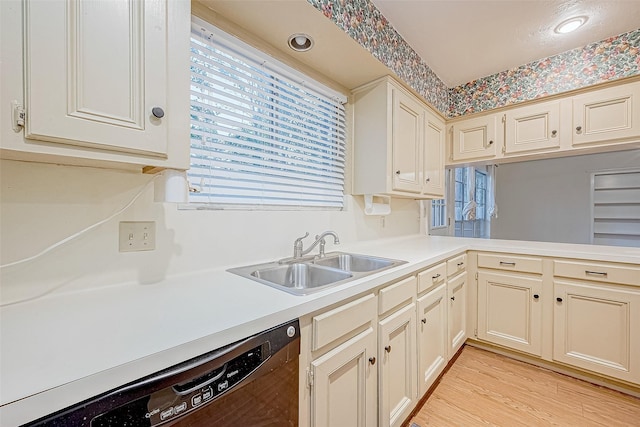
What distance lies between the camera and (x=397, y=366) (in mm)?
1369

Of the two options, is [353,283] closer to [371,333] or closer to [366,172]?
[371,333]

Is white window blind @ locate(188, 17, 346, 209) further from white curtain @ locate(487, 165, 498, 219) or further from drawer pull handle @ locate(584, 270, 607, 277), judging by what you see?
white curtain @ locate(487, 165, 498, 219)

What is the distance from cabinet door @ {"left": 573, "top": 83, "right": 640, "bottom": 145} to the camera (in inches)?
76.7

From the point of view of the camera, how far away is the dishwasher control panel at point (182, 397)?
0.53 m

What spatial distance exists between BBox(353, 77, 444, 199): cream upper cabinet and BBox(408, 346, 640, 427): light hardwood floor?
54.0 inches

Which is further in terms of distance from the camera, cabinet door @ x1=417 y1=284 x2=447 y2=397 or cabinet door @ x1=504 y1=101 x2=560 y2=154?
cabinet door @ x1=504 y1=101 x2=560 y2=154

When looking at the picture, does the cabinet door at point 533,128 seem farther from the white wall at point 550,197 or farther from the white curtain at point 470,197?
the white wall at point 550,197

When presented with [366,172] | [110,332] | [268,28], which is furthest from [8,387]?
[366,172]

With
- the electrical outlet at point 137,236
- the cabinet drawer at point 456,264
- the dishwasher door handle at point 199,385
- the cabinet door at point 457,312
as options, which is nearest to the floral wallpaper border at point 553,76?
the cabinet drawer at point 456,264

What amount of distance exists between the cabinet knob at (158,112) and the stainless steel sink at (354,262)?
1040 mm

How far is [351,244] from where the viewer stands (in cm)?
201

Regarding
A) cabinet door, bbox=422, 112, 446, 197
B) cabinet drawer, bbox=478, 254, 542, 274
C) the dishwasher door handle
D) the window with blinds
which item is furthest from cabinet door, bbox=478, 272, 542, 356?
the window with blinds

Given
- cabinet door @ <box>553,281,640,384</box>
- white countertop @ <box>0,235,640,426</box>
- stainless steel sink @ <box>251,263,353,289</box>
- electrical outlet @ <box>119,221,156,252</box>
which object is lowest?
cabinet door @ <box>553,281,640,384</box>

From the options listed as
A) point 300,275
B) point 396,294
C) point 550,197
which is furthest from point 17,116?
point 550,197
